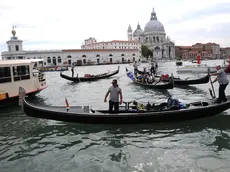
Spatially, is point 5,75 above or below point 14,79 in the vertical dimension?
above

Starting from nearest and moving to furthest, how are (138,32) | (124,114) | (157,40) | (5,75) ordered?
(124,114), (5,75), (157,40), (138,32)

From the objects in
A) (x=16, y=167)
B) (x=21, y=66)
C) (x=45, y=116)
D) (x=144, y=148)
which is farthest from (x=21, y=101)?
(x=21, y=66)

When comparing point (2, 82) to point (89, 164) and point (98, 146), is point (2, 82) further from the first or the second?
point (89, 164)

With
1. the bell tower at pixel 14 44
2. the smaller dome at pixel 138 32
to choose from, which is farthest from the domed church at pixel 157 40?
the bell tower at pixel 14 44

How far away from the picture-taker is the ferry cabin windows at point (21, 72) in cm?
884

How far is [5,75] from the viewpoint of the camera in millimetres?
8469

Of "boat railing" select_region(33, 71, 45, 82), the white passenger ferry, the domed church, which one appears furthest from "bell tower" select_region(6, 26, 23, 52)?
the white passenger ferry

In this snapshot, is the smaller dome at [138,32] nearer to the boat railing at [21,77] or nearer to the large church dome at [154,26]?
the large church dome at [154,26]

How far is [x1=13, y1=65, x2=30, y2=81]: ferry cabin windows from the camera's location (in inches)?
348

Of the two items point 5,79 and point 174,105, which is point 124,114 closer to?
point 174,105

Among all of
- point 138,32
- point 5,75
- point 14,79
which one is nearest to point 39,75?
point 14,79

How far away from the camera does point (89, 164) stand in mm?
4168

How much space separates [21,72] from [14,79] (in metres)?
0.46

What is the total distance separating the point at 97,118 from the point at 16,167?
6.96 feet
